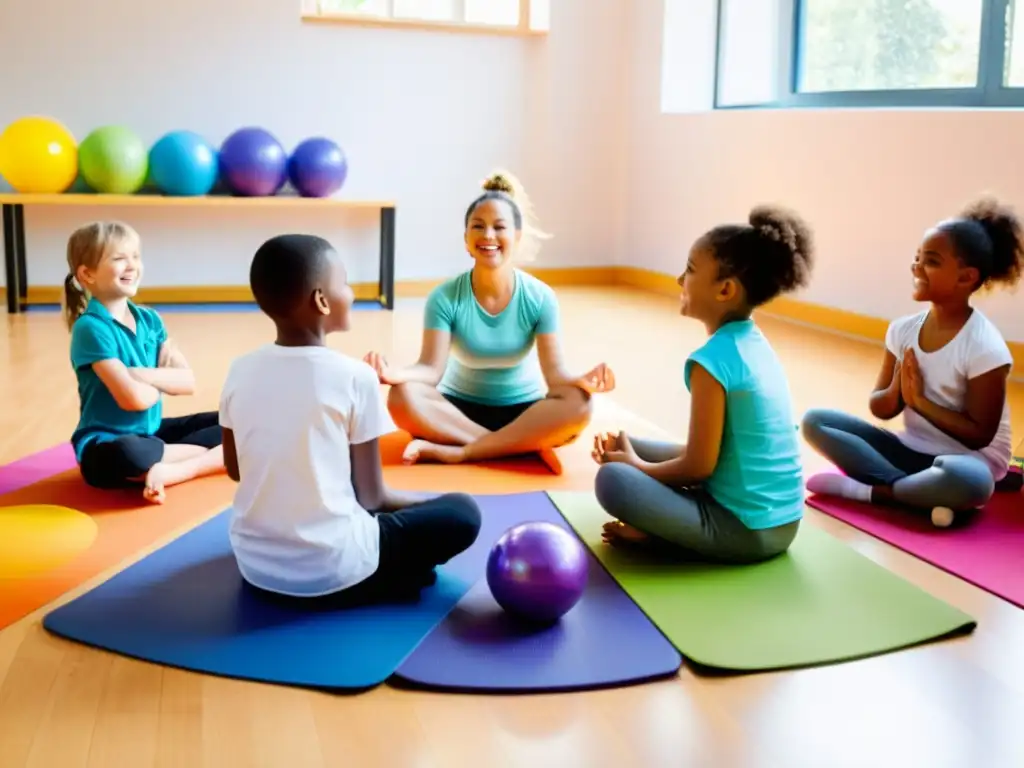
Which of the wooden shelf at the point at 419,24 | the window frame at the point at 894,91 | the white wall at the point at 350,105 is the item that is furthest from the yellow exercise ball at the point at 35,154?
the window frame at the point at 894,91

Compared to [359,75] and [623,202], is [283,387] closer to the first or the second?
[359,75]

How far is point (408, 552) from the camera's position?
76.0 inches

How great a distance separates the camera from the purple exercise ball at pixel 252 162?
5.26m

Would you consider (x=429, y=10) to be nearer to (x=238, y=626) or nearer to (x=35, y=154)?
(x=35, y=154)

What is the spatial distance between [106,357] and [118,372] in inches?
1.7

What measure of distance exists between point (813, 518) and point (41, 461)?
1.94 metres

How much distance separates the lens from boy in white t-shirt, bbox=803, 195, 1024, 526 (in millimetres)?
2500

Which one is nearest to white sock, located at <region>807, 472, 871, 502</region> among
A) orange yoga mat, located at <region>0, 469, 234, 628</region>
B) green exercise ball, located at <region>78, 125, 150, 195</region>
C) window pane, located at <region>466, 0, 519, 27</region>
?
orange yoga mat, located at <region>0, 469, 234, 628</region>

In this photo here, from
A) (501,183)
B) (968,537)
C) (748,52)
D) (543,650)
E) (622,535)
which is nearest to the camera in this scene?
(543,650)

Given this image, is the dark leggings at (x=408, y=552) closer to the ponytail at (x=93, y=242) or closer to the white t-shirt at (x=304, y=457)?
the white t-shirt at (x=304, y=457)

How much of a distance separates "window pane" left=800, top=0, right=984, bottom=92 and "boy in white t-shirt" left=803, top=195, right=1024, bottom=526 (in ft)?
7.00

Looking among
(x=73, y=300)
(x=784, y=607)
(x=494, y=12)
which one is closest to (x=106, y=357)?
(x=73, y=300)

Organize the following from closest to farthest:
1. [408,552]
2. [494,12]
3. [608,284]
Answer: [408,552], [494,12], [608,284]

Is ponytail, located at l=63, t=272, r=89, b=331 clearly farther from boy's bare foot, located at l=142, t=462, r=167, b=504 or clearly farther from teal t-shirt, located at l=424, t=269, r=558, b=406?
teal t-shirt, located at l=424, t=269, r=558, b=406
